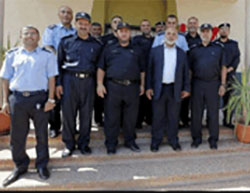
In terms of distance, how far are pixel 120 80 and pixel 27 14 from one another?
3888 millimetres

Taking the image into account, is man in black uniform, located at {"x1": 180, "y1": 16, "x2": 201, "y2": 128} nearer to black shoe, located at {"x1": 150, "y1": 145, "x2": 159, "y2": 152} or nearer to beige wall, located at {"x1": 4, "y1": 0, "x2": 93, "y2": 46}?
black shoe, located at {"x1": 150, "y1": 145, "x2": 159, "y2": 152}

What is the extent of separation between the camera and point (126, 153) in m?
3.29

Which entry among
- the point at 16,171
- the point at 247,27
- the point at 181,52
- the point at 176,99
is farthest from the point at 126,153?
the point at 247,27

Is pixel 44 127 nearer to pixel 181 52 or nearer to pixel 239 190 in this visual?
pixel 181 52

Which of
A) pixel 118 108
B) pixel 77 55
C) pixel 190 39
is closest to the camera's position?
pixel 77 55

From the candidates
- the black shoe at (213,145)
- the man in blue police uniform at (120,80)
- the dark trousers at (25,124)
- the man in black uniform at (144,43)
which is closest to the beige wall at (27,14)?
the man in black uniform at (144,43)

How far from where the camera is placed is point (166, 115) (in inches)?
135

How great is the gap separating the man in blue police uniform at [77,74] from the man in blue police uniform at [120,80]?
160 mm

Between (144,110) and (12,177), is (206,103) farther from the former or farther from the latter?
(12,177)

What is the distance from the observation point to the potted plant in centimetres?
372

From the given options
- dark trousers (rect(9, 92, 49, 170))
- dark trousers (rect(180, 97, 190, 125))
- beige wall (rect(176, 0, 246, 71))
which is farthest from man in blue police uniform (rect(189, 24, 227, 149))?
beige wall (rect(176, 0, 246, 71))

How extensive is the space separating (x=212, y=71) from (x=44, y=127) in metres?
2.51

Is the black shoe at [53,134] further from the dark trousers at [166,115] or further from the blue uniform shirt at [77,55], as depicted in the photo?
the dark trousers at [166,115]

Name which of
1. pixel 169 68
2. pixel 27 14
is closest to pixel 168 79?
pixel 169 68
